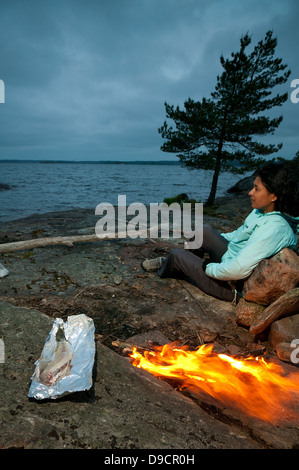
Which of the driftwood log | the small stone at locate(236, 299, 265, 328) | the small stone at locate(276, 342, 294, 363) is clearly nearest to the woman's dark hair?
the driftwood log

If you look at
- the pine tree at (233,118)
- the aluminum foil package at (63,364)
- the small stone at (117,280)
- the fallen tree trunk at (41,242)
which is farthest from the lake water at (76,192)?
the aluminum foil package at (63,364)

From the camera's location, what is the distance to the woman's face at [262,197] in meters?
3.22

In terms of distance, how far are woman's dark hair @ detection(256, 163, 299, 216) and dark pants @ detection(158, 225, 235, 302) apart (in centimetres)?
133

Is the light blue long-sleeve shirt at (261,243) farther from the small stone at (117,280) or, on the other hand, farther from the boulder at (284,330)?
the small stone at (117,280)

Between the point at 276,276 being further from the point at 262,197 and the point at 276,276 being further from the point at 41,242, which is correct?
the point at 41,242

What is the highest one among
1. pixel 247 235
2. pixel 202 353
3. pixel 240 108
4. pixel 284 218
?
pixel 240 108

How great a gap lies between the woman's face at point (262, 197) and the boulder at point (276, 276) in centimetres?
58

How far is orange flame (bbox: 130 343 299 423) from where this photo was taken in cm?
225

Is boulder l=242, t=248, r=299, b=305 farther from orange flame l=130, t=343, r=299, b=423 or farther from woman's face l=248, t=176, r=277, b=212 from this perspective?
orange flame l=130, t=343, r=299, b=423

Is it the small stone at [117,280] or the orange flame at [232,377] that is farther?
the small stone at [117,280]

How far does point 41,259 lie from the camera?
514 cm
